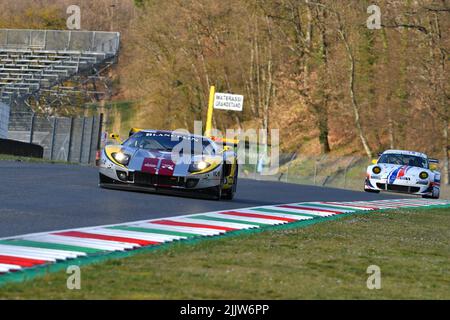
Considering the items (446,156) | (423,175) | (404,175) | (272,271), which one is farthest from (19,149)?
(272,271)

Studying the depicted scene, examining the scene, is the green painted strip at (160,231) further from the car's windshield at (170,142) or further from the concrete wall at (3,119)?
the concrete wall at (3,119)

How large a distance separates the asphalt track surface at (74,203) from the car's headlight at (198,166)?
0.54m

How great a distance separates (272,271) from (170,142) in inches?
366

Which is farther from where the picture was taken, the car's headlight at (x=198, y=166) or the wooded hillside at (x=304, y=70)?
the wooded hillside at (x=304, y=70)

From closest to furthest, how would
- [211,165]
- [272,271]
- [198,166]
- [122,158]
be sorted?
1. [272,271]
2. [122,158]
3. [198,166]
4. [211,165]

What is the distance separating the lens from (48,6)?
328ft

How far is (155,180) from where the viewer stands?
17141 millimetres

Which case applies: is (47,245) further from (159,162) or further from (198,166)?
(198,166)

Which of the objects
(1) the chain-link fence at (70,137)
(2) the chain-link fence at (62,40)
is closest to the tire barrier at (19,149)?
(1) the chain-link fence at (70,137)

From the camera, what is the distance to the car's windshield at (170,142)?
18125 mm

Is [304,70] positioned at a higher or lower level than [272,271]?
higher

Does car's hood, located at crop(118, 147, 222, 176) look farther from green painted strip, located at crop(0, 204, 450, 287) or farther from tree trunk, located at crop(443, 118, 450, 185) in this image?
tree trunk, located at crop(443, 118, 450, 185)

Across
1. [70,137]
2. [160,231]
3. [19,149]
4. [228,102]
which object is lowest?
[160,231]
